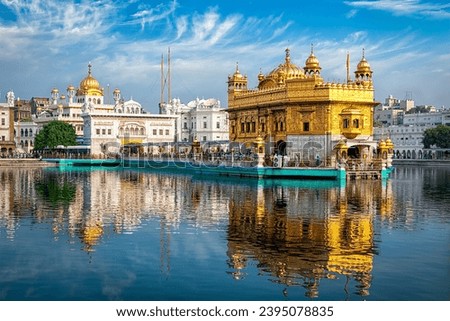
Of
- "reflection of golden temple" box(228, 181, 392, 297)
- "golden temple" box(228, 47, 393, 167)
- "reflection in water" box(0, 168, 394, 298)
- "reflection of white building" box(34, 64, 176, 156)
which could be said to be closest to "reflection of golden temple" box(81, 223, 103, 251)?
"reflection in water" box(0, 168, 394, 298)

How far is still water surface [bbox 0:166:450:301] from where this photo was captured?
Answer: 11.0 metres

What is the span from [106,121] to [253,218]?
62.0 m

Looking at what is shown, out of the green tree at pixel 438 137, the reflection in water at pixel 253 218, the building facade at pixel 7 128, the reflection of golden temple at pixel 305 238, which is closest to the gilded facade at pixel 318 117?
the reflection in water at pixel 253 218

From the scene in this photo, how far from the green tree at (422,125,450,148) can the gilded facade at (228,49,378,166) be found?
4313cm

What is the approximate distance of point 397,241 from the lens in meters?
15.7

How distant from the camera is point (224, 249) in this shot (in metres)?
14.4

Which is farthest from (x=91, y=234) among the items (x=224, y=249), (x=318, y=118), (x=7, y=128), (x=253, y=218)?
(x=7, y=128)

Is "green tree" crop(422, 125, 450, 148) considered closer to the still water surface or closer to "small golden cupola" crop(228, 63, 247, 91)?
"small golden cupola" crop(228, 63, 247, 91)

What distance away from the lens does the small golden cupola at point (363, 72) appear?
47.9 metres

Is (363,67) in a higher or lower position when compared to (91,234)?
higher

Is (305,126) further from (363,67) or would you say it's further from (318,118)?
(363,67)

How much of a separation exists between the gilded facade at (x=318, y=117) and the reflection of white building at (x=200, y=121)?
32.5m

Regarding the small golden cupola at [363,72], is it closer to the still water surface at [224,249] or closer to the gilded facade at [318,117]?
the gilded facade at [318,117]

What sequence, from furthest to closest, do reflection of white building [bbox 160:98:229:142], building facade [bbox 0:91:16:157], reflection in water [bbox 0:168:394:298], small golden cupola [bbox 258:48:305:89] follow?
building facade [bbox 0:91:16:157]
reflection of white building [bbox 160:98:229:142]
small golden cupola [bbox 258:48:305:89]
reflection in water [bbox 0:168:394:298]
